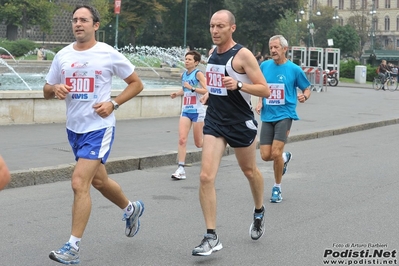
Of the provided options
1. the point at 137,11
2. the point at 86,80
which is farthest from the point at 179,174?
the point at 137,11

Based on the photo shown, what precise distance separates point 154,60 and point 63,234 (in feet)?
152

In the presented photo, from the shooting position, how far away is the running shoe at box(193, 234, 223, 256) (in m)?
6.03

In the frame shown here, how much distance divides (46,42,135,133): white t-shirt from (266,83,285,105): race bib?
130 inches

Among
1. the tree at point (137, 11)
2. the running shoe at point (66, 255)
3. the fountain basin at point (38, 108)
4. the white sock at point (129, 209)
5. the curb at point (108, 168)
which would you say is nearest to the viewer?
the running shoe at point (66, 255)

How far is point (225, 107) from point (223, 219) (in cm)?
180

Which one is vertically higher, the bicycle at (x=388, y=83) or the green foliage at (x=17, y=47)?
the green foliage at (x=17, y=47)

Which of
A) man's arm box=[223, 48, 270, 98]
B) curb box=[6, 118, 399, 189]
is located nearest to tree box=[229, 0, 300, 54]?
curb box=[6, 118, 399, 189]

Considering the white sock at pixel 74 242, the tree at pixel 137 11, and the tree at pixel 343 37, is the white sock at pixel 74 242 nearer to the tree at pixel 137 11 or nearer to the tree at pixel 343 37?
the tree at pixel 137 11

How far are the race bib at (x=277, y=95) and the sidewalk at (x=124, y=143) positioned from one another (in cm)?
310

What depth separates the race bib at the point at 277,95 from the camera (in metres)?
9.05

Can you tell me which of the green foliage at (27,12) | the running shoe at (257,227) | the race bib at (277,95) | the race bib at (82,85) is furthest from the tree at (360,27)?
the race bib at (82,85)

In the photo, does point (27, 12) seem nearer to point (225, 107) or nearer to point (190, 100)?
point (190, 100)

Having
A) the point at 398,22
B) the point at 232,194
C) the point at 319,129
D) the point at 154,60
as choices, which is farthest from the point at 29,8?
the point at 398,22

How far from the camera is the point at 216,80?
6.42 m
